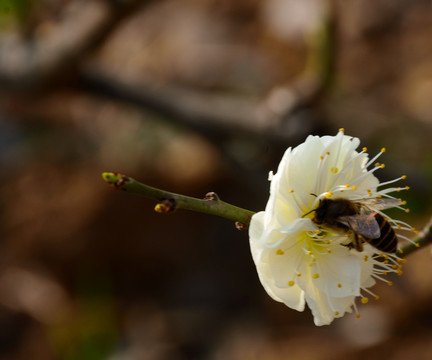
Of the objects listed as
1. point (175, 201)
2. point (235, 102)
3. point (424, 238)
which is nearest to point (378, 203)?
point (424, 238)

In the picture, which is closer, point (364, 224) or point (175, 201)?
point (175, 201)

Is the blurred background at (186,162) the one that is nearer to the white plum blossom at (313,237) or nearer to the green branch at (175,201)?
the white plum blossom at (313,237)

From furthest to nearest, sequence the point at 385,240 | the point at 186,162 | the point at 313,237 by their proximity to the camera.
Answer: the point at 186,162 → the point at 313,237 → the point at 385,240

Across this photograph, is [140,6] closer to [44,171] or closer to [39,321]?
[44,171]

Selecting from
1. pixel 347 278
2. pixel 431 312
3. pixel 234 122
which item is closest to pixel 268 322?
pixel 431 312

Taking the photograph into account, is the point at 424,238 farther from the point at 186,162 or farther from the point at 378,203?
the point at 186,162

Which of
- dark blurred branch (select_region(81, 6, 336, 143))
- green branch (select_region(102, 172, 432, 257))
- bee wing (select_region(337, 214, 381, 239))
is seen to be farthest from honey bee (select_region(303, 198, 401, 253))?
dark blurred branch (select_region(81, 6, 336, 143))

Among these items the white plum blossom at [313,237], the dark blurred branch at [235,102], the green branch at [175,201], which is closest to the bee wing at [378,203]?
the white plum blossom at [313,237]
